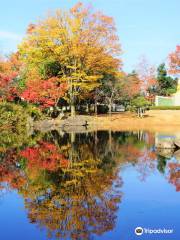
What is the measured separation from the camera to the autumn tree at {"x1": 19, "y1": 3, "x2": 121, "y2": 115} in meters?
32.7

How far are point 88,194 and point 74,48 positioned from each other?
81.3ft

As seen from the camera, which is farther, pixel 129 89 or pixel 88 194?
pixel 129 89

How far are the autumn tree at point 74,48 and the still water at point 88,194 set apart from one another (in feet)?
60.2

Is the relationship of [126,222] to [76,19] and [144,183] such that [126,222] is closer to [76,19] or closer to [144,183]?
[144,183]

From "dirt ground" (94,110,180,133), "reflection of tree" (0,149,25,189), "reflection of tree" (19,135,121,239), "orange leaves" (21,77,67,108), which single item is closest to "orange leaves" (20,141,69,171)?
"reflection of tree" (19,135,121,239)

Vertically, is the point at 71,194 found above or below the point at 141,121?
above

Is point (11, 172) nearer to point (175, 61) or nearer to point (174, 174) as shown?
point (174, 174)

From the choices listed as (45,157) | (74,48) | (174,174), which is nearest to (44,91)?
(74,48)

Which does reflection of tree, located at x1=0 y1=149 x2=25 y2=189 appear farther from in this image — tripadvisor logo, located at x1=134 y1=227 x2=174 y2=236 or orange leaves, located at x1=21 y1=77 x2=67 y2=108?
orange leaves, located at x1=21 y1=77 x2=67 y2=108

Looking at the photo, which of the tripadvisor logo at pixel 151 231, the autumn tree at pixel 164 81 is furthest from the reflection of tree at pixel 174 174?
the autumn tree at pixel 164 81

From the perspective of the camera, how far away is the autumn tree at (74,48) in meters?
32.7

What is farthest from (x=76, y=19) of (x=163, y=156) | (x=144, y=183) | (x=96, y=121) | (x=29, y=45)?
(x=144, y=183)

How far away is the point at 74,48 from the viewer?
107ft

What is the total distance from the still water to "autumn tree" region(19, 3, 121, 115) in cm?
1834
